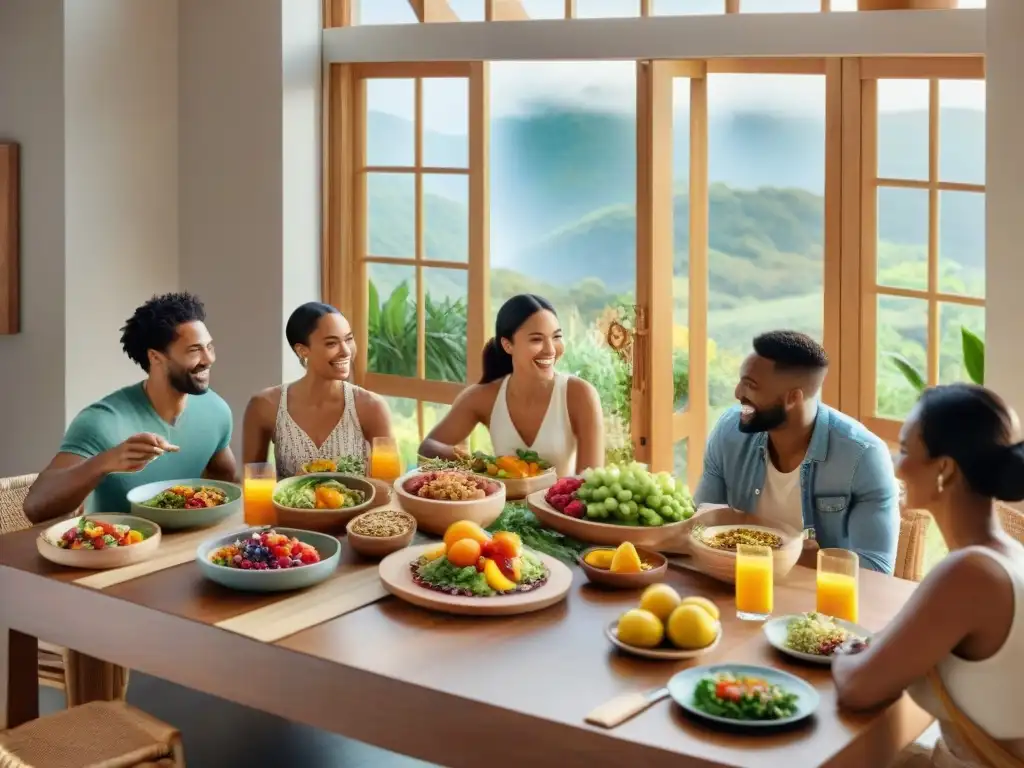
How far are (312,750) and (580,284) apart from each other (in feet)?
7.58

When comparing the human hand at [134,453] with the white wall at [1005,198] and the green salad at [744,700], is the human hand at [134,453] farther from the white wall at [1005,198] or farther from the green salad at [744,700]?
the white wall at [1005,198]

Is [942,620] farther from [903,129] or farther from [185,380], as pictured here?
[903,129]

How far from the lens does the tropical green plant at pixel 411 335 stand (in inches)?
216

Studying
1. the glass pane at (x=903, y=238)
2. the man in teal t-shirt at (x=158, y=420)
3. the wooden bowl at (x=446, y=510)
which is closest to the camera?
the wooden bowl at (x=446, y=510)

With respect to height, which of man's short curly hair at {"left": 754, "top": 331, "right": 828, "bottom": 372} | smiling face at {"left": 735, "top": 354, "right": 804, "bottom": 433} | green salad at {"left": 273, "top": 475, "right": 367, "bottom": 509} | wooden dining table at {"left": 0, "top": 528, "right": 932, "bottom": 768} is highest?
man's short curly hair at {"left": 754, "top": 331, "right": 828, "bottom": 372}

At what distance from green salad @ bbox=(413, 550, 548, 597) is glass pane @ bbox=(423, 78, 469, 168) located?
276 centimetres

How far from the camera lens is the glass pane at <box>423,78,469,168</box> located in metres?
5.36

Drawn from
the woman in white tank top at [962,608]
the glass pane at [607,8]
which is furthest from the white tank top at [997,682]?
the glass pane at [607,8]

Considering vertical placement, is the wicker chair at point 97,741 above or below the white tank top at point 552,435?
below

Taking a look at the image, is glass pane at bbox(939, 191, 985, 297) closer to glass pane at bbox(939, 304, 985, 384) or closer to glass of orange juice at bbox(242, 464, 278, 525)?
glass pane at bbox(939, 304, 985, 384)

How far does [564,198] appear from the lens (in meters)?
5.38

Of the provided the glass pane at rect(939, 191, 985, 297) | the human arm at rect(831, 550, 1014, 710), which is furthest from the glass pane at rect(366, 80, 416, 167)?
the human arm at rect(831, 550, 1014, 710)

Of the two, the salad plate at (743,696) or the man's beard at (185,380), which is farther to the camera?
the man's beard at (185,380)

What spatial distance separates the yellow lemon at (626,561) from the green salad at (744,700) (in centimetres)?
62
